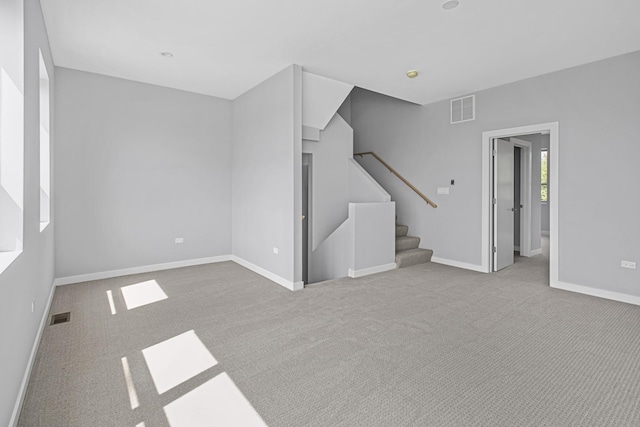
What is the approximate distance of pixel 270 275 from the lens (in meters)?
4.86

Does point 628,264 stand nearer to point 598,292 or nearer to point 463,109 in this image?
point 598,292

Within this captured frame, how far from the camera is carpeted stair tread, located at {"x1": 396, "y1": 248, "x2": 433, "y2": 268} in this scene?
5449 mm

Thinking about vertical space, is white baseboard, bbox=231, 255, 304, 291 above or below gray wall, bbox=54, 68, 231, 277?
below

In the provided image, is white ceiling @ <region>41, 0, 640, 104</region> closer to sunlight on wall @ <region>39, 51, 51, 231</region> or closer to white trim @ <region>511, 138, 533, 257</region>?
sunlight on wall @ <region>39, 51, 51, 231</region>

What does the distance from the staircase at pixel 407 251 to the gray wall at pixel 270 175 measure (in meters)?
1.97

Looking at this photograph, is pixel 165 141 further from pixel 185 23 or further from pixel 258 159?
pixel 185 23

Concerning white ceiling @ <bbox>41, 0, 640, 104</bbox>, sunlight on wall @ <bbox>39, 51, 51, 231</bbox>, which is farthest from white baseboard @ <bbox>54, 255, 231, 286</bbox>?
white ceiling @ <bbox>41, 0, 640, 104</bbox>

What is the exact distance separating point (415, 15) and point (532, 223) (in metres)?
5.47

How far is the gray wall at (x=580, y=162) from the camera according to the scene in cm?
384

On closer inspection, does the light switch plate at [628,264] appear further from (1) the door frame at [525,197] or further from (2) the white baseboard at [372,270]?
(2) the white baseboard at [372,270]

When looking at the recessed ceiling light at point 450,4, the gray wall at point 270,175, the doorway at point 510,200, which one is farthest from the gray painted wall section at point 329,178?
the recessed ceiling light at point 450,4

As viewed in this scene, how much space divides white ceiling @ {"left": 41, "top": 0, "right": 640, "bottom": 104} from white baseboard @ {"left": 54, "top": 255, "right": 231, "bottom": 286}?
286 centimetres

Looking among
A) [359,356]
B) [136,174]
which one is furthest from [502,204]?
[136,174]

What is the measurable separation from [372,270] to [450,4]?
3.51m
